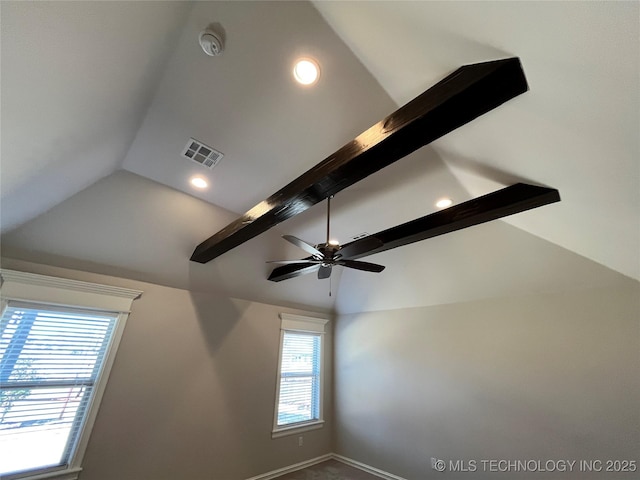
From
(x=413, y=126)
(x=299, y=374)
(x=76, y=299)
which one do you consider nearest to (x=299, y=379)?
(x=299, y=374)

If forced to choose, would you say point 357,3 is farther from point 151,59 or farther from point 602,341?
point 602,341

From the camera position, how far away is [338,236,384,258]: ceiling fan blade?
264 centimetres

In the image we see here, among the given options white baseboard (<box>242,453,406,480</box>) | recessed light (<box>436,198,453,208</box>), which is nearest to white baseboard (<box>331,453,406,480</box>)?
white baseboard (<box>242,453,406,480</box>)

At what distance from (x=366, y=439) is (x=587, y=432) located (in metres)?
2.97

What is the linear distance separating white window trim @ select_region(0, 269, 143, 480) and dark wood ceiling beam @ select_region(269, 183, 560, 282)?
3.17m

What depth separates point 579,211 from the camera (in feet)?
7.30

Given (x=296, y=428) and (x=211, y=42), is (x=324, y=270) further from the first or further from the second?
(x=296, y=428)

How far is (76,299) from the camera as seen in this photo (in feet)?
9.48

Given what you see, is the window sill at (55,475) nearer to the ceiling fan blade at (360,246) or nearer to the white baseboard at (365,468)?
the ceiling fan blade at (360,246)

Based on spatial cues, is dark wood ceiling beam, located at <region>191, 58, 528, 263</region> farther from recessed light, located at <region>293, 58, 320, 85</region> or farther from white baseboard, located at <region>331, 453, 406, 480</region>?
white baseboard, located at <region>331, 453, 406, 480</region>

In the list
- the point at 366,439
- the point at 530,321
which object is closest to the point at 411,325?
the point at 530,321

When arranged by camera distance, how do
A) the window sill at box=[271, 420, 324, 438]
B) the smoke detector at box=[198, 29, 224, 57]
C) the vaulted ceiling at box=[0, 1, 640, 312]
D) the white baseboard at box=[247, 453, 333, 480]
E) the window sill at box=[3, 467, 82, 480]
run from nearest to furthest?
1. the vaulted ceiling at box=[0, 1, 640, 312]
2. the smoke detector at box=[198, 29, 224, 57]
3. the window sill at box=[3, 467, 82, 480]
4. the white baseboard at box=[247, 453, 333, 480]
5. the window sill at box=[271, 420, 324, 438]

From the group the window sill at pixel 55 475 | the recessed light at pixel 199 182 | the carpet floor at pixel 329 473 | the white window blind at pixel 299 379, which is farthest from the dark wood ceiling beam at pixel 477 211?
the window sill at pixel 55 475

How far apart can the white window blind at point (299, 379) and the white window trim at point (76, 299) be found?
249 cm
